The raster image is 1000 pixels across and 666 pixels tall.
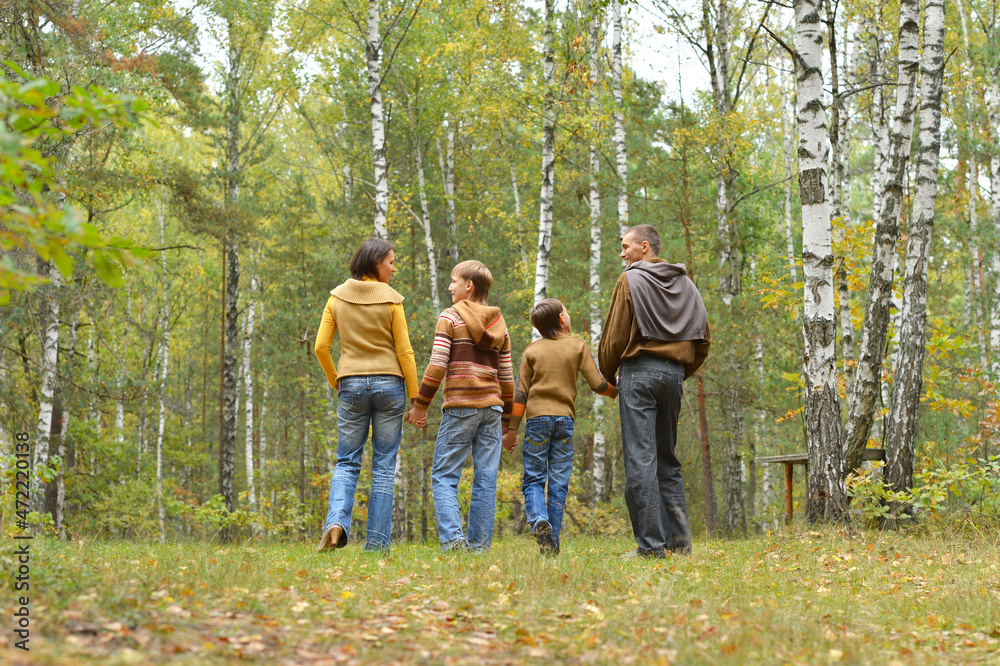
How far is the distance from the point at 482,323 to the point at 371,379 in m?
0.90

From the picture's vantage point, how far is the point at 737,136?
1282 centimetres

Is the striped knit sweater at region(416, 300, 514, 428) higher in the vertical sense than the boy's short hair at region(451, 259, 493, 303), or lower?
lower

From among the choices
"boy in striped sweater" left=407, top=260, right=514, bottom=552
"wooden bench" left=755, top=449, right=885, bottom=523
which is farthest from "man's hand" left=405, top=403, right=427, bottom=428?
"wooden bench" left=755, top=449, right=885, bottom=523

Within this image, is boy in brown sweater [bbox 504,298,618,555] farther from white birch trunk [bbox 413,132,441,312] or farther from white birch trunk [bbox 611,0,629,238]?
white birch trunk [bbox 413,132,441,312]

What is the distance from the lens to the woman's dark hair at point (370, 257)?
18.4 feet

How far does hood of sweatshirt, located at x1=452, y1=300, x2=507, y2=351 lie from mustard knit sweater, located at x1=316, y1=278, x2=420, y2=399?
0.45 m

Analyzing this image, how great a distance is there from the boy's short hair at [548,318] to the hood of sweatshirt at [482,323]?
491mm

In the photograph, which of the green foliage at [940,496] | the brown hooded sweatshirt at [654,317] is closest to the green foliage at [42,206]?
the brown hooded sweatshirt at [654,317]

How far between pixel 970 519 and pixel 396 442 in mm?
5562

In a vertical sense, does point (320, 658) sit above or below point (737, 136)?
below

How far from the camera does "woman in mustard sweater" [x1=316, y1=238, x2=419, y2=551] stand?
17.8ft

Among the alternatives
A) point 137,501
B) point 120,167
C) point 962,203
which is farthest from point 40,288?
point 962,203

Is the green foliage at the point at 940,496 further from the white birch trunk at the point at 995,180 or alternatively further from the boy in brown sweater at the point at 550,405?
the white birch trunk at the point at 995,180

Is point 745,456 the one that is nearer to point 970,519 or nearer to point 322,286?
point 970,519
